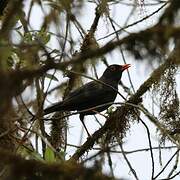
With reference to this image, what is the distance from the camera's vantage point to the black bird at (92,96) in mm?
6336

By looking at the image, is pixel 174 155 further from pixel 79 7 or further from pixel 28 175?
pixel 28 175

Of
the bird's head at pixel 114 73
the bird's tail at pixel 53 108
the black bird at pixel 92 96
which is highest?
the bird's head at pixel 114 73

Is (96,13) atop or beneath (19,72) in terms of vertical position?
atop

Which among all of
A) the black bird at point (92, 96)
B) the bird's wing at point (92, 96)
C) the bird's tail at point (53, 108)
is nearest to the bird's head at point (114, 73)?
the black bird at point (92, 96)

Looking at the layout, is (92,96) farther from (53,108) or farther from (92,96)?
(53,108)

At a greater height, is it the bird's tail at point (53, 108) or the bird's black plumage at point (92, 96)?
the bird's black plumage at point (92, 96)

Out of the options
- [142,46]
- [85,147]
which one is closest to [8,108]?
[142,46]

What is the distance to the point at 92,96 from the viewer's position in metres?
7.07

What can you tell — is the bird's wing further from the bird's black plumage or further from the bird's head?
the bird's head

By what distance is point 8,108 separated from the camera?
5.62ft

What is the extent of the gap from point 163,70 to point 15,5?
2667 millimetres

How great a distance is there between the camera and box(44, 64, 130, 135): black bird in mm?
6336

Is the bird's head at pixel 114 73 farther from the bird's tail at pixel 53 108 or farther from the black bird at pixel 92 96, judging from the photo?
the bird's tail at pixel 53 108

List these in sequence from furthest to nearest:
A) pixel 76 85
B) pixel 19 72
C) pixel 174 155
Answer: pixel 76 85 < pixel 174 155 < pixel 19 72
